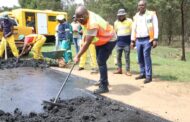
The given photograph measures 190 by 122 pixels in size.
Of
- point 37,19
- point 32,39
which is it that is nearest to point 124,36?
point 32,39

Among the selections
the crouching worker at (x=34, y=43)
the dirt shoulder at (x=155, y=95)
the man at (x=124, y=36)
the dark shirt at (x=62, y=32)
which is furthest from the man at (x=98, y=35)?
the crouching worker at (x=34, y=43)

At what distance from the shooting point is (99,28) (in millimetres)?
7961

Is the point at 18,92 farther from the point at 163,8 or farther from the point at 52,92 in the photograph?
the point at 163,8

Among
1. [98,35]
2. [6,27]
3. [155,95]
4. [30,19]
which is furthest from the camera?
[30,19]

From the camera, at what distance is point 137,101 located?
25.5ft

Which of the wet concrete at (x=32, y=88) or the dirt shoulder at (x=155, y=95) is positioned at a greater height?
the wet concrete at (x=32, y=88)

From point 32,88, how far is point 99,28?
2363 millimetres

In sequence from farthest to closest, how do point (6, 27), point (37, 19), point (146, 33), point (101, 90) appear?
point (37, 19)
point (6, 27)
point (146, 33)
point (101, 90)

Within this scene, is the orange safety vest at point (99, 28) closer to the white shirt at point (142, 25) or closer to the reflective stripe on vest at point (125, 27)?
the white shirt at point (142, 25)

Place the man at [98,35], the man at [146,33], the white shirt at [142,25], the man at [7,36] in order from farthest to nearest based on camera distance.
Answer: the man at [7,36] < the white shirt at [142,25] < the man at [146,33] < the man at [98,35]

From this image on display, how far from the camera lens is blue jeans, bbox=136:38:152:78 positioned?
9547 millimetres

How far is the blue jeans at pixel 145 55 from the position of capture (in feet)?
31.3

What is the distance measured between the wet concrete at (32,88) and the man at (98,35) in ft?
2.14

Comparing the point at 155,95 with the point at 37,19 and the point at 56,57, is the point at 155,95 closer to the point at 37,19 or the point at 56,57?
the point at 56,57
